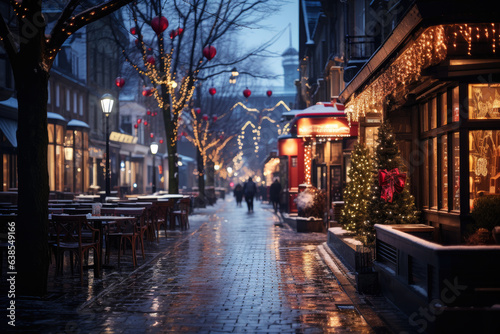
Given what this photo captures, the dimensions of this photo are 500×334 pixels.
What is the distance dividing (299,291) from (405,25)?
426 centimetres

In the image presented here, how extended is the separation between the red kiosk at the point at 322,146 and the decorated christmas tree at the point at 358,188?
2.75 meters

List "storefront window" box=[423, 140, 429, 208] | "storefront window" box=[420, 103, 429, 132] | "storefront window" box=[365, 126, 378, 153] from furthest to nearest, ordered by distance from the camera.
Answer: "storefront window" box=[365, 126, 378, 153], "storefront window" box=[423, 140, 429, 208], "storefront window" box=[420, 103, 429, 132]

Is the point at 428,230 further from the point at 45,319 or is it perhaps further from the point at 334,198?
the point at 334,198

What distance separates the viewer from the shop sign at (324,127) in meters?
23.2

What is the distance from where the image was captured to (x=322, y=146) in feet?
97.1

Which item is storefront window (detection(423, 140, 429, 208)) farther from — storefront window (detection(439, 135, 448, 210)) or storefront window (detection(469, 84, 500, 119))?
storefront window (detection(469, 84, 500, 119))

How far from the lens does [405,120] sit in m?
14.9

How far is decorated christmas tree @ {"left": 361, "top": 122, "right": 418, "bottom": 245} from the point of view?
12.2m

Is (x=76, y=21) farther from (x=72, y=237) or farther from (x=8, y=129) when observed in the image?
(x=8, y=129)

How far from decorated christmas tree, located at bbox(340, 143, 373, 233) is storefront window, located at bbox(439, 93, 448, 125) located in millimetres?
3460

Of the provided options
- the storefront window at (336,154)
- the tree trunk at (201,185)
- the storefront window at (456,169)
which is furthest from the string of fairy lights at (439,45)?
the tree trunk at (201,185)

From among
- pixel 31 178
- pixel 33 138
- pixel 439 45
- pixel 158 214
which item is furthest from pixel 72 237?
pixel 158 214

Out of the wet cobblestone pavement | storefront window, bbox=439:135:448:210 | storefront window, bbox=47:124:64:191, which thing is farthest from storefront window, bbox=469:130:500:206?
storefront window, bbox=47:124:64:191

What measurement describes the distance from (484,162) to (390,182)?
6.38ft
